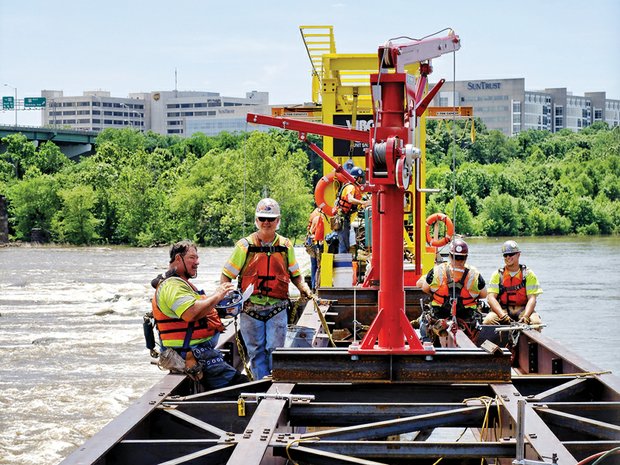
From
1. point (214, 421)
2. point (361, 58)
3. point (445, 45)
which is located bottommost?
point (214, 421)

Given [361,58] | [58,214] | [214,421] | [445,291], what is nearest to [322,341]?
[445,291]

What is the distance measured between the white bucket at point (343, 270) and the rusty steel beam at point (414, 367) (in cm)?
916

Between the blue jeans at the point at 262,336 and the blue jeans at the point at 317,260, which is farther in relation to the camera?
the blue jeans at the point at 317,260

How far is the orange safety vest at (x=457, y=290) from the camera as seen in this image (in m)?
11.6

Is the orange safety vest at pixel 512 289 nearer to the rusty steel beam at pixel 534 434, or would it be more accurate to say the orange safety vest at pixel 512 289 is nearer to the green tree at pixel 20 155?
the rusty steel beam at pixel 534 434

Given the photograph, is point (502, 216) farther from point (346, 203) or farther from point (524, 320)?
point (524, 320)

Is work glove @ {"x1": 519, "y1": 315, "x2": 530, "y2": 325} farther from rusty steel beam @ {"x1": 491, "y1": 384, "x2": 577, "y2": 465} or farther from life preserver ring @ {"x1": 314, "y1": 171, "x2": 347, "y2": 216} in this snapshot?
life preserver ring @ {"x1": 314, "y1": 171, "x2": 347, "y2": 216}

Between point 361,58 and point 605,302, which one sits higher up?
point 361,58

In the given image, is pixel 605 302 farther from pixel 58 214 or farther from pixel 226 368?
pixel 58 214

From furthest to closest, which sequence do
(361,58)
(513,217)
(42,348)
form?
(513,217) < (42,348) < (361,58)

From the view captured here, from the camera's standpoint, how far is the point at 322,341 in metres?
11.5

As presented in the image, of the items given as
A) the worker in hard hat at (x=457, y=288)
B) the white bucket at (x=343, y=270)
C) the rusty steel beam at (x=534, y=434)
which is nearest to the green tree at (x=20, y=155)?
the white bucket at (x=343, y=270)

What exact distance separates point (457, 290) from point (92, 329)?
68.2ft

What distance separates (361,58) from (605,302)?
1858 centimetres
